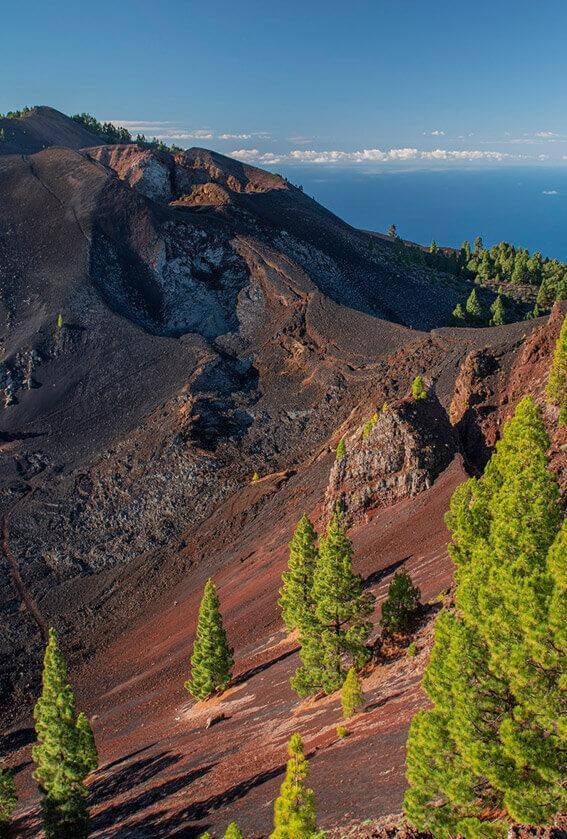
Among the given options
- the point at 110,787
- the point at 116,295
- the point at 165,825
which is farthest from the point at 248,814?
the point at 116,295

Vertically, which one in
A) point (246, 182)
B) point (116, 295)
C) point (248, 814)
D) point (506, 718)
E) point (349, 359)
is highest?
point (246, 182)

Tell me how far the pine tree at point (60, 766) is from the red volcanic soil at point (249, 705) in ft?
5.76

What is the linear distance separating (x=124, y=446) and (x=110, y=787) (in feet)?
123

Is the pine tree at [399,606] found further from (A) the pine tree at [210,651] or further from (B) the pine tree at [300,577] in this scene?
(A) the pine tree at [210,651]

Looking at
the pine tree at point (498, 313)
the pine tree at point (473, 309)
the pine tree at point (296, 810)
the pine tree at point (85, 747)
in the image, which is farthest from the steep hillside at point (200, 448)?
the pine tree at point (498, 313)

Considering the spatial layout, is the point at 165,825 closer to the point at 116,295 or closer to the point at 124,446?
the point at 124,446

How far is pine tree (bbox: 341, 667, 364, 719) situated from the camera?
80.8ft

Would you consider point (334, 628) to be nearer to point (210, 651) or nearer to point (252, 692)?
point (252, 692)

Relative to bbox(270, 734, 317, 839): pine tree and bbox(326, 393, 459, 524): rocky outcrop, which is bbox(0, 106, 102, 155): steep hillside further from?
bbox(270, 734, 317, 839): pine tree

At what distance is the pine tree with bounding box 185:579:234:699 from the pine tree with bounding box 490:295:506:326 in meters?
81.6

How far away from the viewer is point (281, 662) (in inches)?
1419

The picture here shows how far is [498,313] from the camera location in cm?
10288

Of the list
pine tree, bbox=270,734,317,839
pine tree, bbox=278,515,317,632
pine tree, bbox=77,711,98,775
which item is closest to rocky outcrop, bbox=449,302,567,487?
pine tree, bbox=278,515,317,632

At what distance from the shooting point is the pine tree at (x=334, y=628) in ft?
93.2
